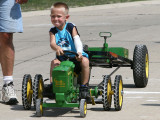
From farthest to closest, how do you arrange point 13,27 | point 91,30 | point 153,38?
point 91,30, point 153,38, point 13,27

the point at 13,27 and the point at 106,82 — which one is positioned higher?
the point at 13,27

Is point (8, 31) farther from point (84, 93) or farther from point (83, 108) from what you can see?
point (83, 108)

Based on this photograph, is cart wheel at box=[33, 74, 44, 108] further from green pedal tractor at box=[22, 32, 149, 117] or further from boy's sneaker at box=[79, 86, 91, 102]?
boy's sneaker at box=[79, 86, 91, 102]

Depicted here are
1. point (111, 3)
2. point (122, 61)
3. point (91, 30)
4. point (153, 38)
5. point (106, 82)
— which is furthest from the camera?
point (111, 3)

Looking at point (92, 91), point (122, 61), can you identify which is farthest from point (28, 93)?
point (122, 61)

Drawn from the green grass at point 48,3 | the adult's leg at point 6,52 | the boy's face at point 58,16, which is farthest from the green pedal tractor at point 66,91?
the green grass at point 48,3

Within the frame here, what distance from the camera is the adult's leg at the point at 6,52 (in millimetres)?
8414

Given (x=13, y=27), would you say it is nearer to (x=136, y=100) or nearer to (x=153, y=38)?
(x=136, y=100)

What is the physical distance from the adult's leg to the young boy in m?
0.87

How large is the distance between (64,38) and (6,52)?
3.28 feet

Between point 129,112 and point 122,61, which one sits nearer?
point 129,112

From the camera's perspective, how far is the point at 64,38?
25.7 feet

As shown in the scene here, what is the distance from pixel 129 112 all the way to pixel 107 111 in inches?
10.2

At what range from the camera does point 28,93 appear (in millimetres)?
7633
